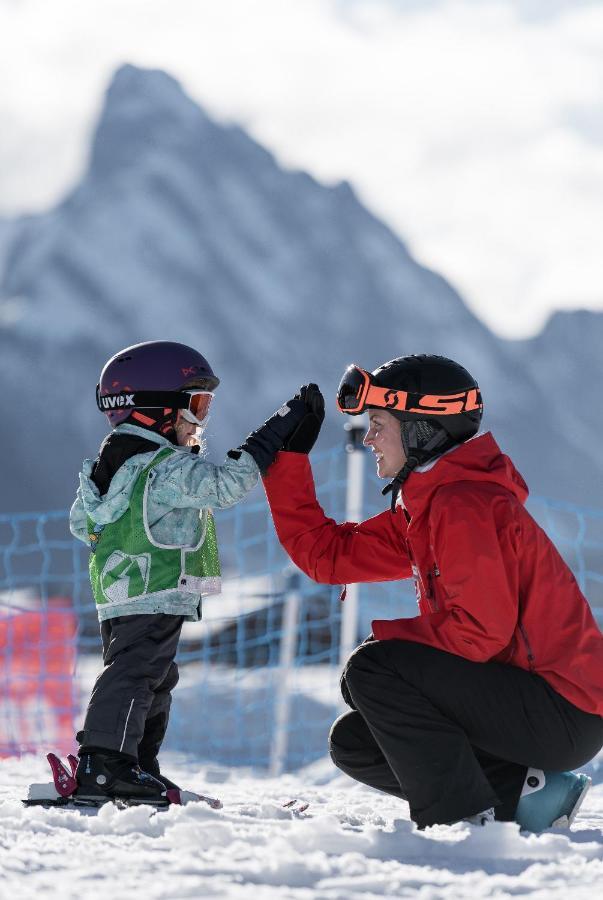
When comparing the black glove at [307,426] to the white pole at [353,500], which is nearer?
the black glove at [307,426]

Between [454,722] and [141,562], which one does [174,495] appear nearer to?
[141,562]

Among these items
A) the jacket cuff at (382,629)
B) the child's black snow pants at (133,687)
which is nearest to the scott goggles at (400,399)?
the jacket cuff at (382,629)

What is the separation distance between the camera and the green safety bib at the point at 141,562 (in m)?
2.72

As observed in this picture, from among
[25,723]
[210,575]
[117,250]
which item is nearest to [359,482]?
[210,575]

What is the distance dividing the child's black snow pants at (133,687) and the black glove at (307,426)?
515 millimetres

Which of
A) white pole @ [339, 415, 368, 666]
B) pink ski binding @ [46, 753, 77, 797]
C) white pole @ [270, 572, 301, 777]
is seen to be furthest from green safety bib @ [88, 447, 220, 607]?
white pole @ [270, 572, 301, 777]

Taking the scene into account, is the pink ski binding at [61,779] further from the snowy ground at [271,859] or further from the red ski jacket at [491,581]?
the red ski jacket at [491,581]

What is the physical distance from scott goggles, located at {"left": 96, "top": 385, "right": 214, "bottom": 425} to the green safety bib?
0.43 ft

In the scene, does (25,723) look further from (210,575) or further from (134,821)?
(134,821)

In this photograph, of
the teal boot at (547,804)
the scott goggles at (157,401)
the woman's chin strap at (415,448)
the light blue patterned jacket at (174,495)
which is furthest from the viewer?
the scott goggles at (157,401)

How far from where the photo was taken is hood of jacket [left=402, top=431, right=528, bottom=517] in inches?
90.4

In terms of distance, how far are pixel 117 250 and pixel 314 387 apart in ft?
96.8

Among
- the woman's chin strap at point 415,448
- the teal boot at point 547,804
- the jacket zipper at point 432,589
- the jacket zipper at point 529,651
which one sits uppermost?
the woman's chin strap at point 415,448

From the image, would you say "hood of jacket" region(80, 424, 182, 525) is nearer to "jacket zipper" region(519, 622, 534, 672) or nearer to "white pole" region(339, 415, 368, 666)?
"jacket zipper" region(519, 622, 534, 672)
